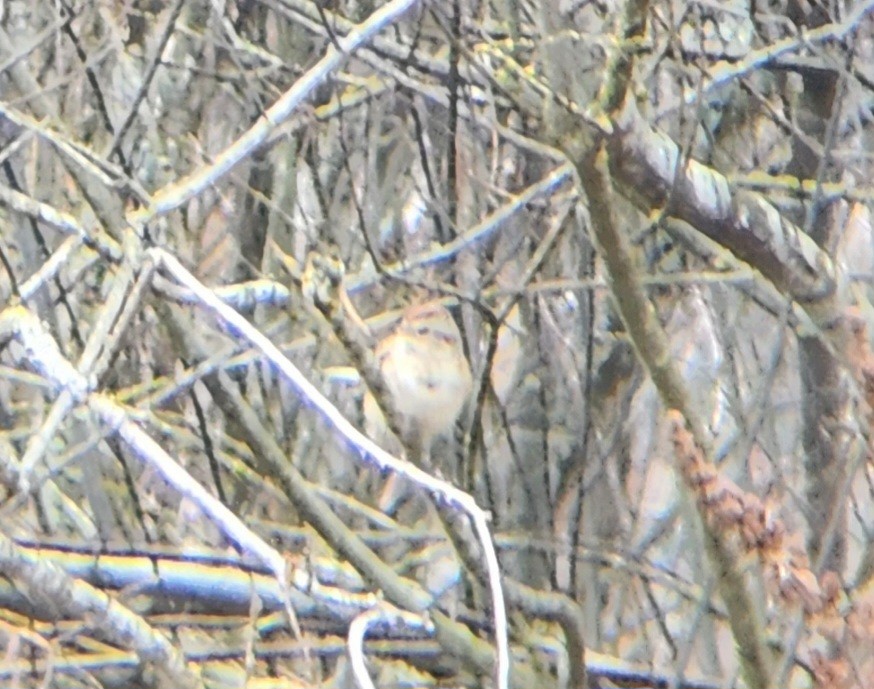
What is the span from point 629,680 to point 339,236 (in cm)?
200

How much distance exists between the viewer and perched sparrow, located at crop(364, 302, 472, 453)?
13.3 feet

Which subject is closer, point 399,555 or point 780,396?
point 399,555

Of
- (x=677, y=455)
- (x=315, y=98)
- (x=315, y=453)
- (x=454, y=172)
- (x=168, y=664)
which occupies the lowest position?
(x=168, y=664)

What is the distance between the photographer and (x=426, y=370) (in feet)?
13.7

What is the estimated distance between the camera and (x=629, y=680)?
3.65 meters

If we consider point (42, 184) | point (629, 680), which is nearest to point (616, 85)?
point (629, 680)

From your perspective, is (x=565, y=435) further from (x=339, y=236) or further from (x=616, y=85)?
(x=616, y=85)

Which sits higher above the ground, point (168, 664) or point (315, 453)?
point (315, 453)

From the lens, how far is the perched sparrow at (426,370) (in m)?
4.04

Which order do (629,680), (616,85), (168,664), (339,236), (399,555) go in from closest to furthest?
(616,85)
(168,664)
(629,680)
(399,555)
(339,236)

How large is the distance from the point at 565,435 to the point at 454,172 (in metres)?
0.98

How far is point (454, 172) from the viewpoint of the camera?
175 inches

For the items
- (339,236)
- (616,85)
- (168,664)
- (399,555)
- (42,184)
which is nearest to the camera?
(616,85)

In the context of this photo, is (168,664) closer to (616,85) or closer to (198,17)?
(616,85)
